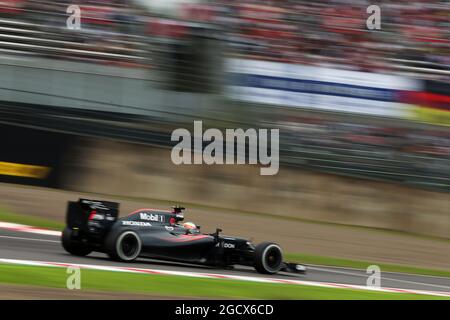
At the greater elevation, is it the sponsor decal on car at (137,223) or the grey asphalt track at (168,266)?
the sponsor decal on car at (137,223)

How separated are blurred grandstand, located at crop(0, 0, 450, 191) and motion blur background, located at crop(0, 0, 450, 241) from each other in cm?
3

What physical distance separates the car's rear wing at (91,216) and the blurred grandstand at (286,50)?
766cm

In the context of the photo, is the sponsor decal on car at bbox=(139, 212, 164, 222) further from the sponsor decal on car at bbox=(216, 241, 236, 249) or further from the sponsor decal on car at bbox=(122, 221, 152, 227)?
the sponsor decal on car at bbox=(216, 241, 236, 249)

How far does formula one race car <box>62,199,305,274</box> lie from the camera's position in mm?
9398

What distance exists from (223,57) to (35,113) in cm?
427

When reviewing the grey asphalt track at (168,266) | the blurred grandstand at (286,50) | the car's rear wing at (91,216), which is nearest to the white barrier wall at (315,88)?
the blurred grandstand at (286,50)

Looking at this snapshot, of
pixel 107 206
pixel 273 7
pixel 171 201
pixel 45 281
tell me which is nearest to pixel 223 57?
pixel 273 7

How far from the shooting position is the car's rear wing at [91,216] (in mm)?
9398

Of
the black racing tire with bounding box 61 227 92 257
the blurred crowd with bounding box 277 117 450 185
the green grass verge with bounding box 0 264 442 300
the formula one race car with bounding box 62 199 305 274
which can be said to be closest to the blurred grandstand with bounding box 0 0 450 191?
the blurred crowd with bounding box 277 117 450 185

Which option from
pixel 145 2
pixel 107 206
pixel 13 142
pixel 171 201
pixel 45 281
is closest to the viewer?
pixel 45 281

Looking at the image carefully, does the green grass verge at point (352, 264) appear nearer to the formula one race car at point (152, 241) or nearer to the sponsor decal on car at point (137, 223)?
the formula one race car at point (152, 241)

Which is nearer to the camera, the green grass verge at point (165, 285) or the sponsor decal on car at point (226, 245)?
the green grass verge at point (165, 285)
